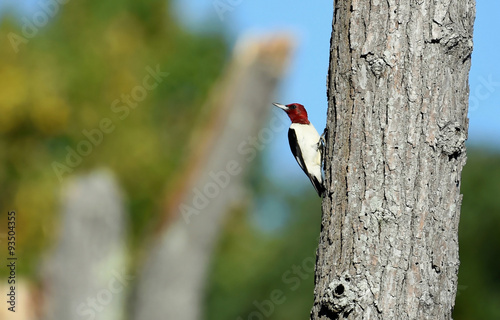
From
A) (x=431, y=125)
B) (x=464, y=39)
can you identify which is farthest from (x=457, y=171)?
(x=464, y=39)

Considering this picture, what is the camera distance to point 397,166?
11.6ft

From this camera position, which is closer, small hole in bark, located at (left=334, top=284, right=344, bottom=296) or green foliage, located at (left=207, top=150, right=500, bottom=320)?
small hole in bark, located at (left=334, top=284, right=344, bottom=296)

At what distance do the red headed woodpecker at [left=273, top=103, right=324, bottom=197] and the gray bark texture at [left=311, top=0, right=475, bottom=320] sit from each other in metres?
2.31

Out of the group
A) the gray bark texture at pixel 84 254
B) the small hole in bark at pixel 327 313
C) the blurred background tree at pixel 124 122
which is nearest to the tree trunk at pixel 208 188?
the gray bark texture at pixel 84 254

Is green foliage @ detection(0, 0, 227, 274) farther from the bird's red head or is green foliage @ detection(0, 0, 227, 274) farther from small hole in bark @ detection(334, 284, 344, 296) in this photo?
small hole in bark @ detection(334, 284, 344, 296)

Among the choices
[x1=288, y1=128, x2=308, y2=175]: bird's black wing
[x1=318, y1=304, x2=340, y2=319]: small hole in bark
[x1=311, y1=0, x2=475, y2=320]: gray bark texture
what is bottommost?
[x1=318, y1=304, x2=340, y2=319]: small hole in bark

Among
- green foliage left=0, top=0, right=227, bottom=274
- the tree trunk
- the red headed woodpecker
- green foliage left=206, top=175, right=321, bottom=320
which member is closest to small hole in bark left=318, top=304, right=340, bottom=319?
the red headed woodpecker

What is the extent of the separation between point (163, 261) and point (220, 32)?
15795 millimetres

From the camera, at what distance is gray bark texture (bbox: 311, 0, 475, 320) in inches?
136

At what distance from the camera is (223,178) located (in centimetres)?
1098

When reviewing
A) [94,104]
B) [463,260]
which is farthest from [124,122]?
[463,260]

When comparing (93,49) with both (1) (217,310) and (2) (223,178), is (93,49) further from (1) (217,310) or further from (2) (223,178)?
(2) (223,178)

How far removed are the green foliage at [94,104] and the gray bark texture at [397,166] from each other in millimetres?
17147

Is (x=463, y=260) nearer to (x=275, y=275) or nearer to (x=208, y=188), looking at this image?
(x=275, y=275)
